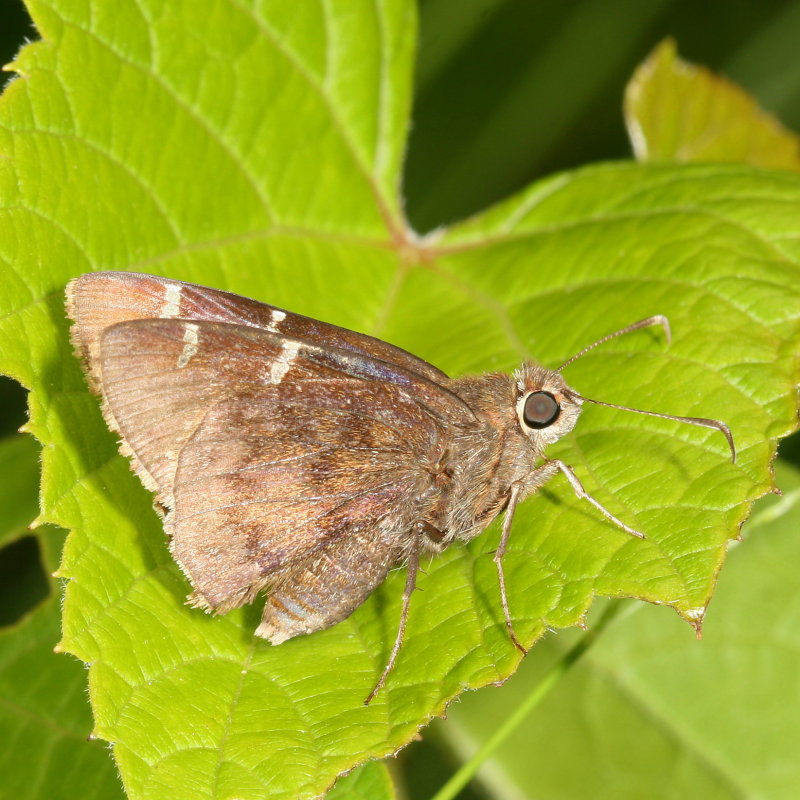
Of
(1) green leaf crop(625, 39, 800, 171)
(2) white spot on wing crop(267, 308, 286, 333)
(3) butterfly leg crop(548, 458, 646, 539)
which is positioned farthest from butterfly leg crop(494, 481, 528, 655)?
(1) green leaf crop(625, 39, 800, 171)

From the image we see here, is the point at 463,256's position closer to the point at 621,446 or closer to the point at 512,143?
the point at 621,446

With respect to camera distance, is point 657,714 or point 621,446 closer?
point 621,446

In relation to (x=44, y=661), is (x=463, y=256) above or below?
above

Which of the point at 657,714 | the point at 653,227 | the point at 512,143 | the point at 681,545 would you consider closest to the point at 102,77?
the point at 653,227

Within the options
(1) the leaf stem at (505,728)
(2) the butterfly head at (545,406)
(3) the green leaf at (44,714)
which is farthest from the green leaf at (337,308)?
(3) the green leaf at (44,714)

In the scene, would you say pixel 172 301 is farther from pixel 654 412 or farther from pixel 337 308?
pixel 654 412

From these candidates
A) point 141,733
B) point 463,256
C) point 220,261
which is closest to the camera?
point 141,733

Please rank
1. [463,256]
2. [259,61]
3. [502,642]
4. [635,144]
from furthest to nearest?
[635,144] < [463,256] < [259,61] < [502,642]

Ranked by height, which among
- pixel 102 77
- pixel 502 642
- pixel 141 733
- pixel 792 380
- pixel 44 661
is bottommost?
pixel 44 661
